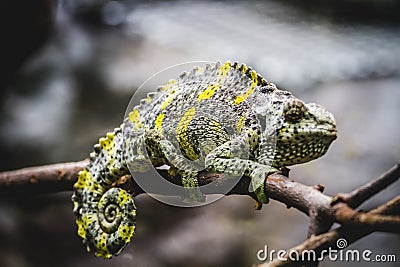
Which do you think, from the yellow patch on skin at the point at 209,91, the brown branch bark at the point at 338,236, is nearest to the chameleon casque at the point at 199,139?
the yellow patch on skin at the point at 209,91

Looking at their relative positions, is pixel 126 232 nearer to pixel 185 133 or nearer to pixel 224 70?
pixel 185 133

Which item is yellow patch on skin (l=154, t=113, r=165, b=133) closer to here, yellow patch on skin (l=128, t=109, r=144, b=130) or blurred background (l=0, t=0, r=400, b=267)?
yellow patch on skin (l=128, t=109, r=144, b=130)

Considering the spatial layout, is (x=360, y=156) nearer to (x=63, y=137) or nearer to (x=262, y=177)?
(x=262, y=177)

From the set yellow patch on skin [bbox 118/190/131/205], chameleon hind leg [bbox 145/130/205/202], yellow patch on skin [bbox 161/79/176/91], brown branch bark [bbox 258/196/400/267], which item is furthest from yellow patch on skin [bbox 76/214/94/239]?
brown branch bark [bbox 258/196/400/267]

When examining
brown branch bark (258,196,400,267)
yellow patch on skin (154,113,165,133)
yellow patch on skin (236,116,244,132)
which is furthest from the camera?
yellow patch on skin (154,113,165,133)

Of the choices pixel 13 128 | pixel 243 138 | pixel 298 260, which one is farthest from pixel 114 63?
pixel 298 260

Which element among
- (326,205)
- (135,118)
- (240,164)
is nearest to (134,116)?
(135,118)
